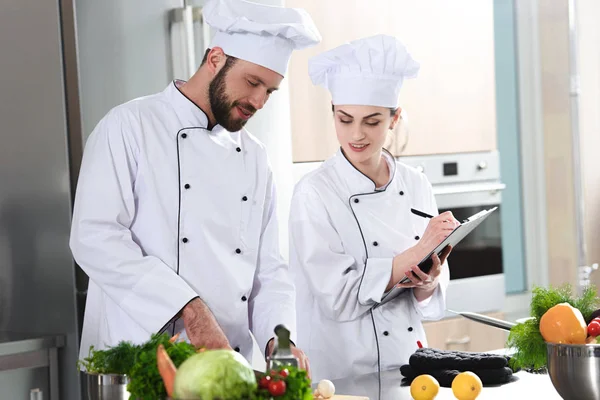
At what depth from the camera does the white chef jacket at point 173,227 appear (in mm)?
1854

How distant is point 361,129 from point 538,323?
0.87 metres

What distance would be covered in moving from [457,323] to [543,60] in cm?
138

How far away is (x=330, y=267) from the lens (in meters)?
2.28

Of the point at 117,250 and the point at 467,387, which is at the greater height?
the point at 117,250

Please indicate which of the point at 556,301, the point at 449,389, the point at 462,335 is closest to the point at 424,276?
the point at 449,389

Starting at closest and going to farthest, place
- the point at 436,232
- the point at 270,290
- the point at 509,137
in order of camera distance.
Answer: the point at 270,290 → the point at 436,232 → the point at 509,137

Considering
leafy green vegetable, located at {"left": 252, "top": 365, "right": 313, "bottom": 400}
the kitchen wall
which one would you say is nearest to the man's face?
leafy green vegetable, located at {"left": 252, "top": 365, "right": 313, "bottom": 400}

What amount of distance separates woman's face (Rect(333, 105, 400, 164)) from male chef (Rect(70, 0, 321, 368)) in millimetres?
379

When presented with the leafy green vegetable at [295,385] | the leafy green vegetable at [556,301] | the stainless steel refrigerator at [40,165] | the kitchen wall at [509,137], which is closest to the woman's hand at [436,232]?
the leafy green vegetable at [556,301]

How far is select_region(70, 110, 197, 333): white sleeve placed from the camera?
1.83m

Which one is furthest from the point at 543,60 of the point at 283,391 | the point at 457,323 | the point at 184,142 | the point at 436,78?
the point at 283,391

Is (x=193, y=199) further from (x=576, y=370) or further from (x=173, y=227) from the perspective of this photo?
(x=576, y=370)

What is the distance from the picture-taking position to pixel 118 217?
1895 millimetres

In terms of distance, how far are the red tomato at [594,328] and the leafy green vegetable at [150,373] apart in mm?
788
